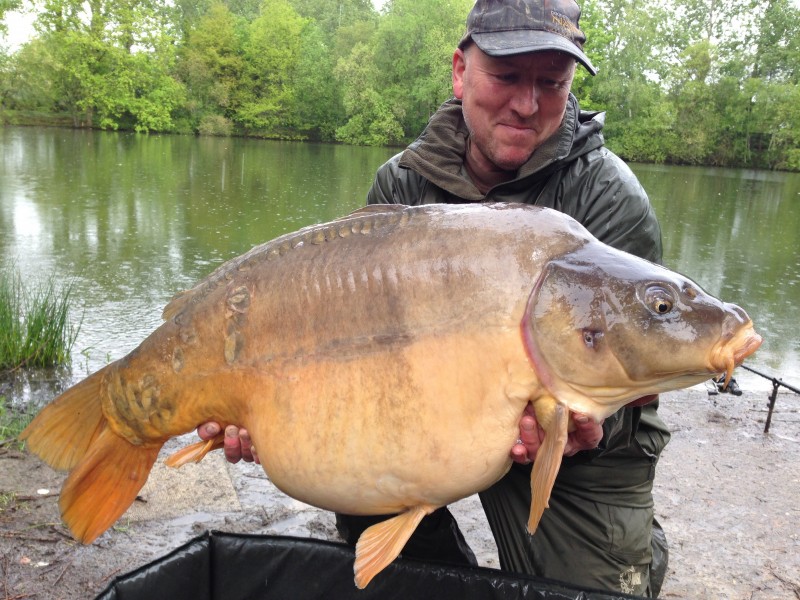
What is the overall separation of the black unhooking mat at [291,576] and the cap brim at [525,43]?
1.06 meters

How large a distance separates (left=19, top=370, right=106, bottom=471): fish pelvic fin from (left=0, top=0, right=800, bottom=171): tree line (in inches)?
1000

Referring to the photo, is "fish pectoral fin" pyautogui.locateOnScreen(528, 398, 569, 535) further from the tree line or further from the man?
the tree line

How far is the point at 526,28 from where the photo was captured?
1.52 metres

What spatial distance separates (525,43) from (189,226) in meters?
6.52

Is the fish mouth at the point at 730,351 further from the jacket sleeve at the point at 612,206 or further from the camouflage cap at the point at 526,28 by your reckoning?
the camouflage cap at the point at 526,28

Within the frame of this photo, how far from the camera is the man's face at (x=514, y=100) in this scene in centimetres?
157

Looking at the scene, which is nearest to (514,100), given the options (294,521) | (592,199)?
(592,199)

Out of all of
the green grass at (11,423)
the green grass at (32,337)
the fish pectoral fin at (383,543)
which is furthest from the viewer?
the green grass at (32,337)

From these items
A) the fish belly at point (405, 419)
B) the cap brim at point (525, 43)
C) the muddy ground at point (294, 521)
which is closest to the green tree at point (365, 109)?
the muddy ground at point (294, 521)

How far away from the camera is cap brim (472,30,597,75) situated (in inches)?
58.0

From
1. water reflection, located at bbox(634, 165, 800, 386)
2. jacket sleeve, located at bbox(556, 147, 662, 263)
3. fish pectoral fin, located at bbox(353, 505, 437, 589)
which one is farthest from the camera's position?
water reflection, located at bbox(634, 165, 800, 386)

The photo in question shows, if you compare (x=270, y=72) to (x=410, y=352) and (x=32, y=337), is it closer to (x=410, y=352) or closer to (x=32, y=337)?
(x=32, y=337)

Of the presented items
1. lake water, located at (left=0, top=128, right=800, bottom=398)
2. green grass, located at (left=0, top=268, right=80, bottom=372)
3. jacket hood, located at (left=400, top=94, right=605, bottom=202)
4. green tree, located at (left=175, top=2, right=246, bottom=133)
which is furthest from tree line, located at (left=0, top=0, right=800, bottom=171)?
jacket hood, located at (left=400, top=94, right=605, bottom=202)

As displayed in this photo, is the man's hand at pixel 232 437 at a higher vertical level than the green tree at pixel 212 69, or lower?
lower
